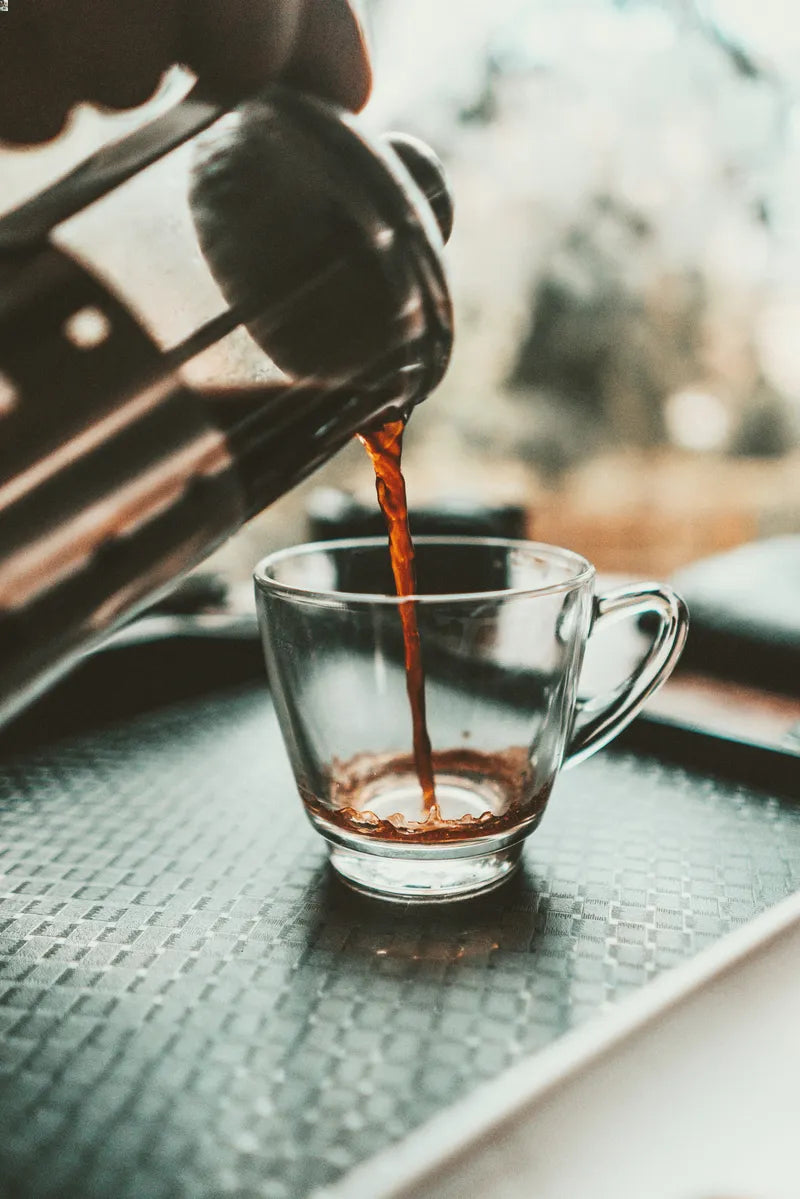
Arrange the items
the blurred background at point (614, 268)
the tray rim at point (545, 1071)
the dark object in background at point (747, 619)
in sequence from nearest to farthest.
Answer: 1. the tray rim at point (545, 1071)
2. the dark object in background at point (747, 619)
3. the blurred background at point (614, 268)

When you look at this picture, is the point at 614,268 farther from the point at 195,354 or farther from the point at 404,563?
the point at 195,354

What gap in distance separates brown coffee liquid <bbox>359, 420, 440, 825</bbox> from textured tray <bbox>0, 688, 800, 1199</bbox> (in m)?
0.06

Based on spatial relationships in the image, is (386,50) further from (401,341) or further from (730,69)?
(401,341)

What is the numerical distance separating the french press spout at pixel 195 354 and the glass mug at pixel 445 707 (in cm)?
9

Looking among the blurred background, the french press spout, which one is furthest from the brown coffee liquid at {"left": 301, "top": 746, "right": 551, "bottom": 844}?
the blurred background

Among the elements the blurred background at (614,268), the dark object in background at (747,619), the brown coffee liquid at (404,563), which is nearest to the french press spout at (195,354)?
the brown coffee liquid at (404,563)

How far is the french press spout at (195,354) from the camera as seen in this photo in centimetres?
28

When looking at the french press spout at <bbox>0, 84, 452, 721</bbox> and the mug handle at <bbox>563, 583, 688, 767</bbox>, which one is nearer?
the french press spout at <bbox>0, 84, 452, 721</bbox>

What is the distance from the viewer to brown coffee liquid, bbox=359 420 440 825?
38cm

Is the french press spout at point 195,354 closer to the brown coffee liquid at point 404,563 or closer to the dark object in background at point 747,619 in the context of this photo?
the brown coffee liquid at point 404,563

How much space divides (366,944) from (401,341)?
0.20 m

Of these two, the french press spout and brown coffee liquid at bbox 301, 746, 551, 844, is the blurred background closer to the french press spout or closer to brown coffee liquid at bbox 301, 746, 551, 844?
brown coffee liquid at bbox 301, 746, 551, 844

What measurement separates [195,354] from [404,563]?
0.15 m

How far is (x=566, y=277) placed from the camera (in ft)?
7.68
